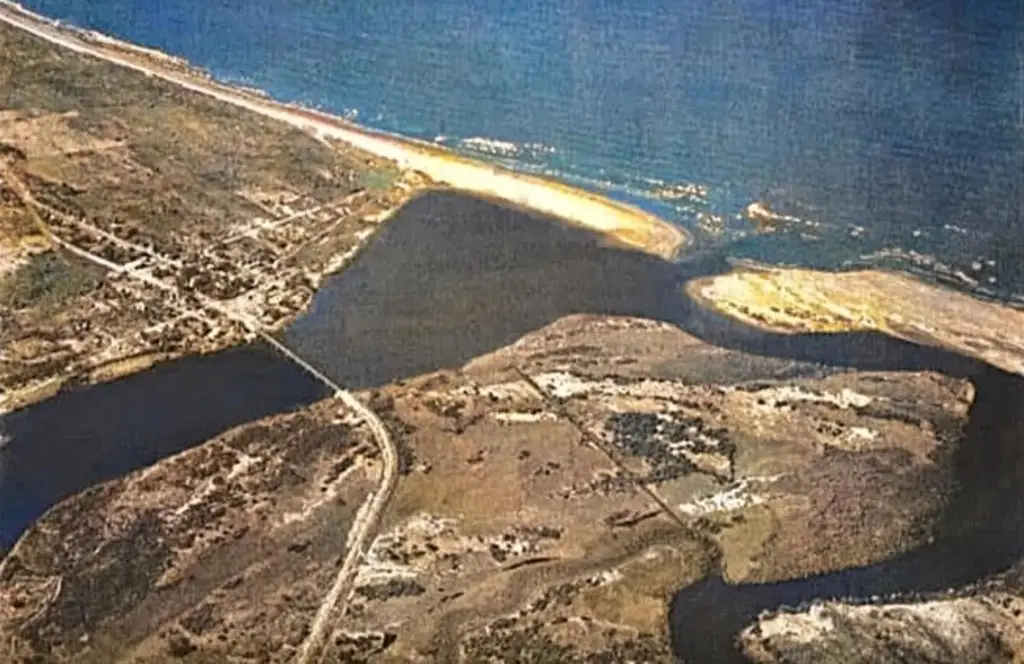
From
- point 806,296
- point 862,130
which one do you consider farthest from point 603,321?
point 862,130

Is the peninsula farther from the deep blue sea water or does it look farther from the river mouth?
the deep blue sea water

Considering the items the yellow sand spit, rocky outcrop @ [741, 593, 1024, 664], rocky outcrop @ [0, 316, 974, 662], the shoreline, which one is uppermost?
the shoreline

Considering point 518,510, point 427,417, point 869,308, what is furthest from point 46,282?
point 869,308

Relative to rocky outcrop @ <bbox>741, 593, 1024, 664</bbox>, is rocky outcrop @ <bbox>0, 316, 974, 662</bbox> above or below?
above

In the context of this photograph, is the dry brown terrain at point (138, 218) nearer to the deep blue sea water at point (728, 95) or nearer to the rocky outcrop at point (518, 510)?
the deep blue sea water at point (728, 95)

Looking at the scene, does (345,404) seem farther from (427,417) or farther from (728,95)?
(728,95)

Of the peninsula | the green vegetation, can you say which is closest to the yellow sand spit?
the peninsula
